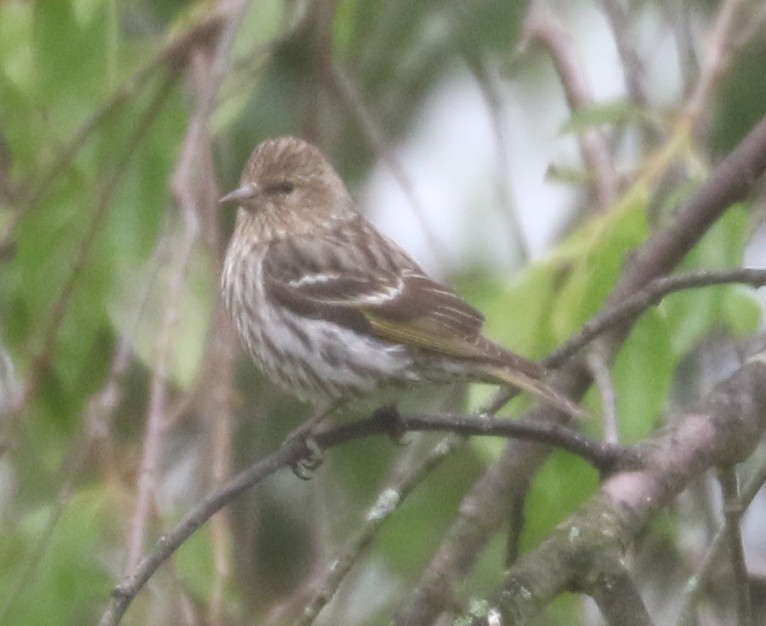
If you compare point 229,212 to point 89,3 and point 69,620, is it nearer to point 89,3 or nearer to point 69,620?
point 89,3

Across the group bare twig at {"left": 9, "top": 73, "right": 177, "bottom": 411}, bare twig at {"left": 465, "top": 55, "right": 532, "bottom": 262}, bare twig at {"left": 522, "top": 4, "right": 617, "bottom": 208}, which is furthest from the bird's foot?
bare twig at {"left": 465, "top": 55, "right": 532, "bottom": 262}

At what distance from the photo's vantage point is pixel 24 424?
347 centimetres

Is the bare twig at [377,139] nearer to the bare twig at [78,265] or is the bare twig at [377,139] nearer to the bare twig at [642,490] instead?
the bare twig at [78,265]

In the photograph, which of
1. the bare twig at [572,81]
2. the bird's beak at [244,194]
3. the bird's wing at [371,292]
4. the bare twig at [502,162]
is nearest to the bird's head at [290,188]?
the bird's beak at [244,194]

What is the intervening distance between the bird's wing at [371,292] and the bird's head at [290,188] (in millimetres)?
109

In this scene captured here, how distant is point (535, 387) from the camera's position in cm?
308

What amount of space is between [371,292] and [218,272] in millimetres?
419

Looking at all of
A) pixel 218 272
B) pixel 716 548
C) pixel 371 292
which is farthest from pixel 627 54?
pixel 716 548

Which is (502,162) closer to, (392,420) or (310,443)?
(392,420)

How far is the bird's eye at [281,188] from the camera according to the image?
412 cm

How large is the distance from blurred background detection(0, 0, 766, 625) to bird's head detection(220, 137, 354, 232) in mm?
137

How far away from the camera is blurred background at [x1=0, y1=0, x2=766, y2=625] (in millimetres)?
3098

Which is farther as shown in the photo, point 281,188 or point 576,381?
point 281,188

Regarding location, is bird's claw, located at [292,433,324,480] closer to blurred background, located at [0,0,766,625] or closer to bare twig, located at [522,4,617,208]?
blurred background, located at [0,0,766,625]
